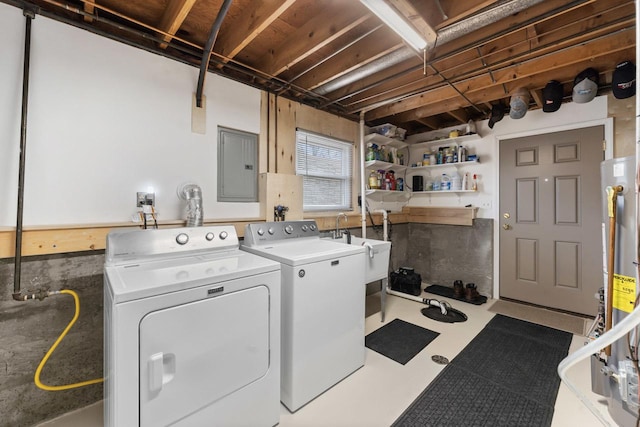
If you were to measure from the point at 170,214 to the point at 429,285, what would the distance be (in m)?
3.75

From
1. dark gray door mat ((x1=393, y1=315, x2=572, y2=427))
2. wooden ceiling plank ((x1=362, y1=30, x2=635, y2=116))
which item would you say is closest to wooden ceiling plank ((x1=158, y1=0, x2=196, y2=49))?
wooden ceiling plank ((x1=362, y1=30, x2=635, y2=116))

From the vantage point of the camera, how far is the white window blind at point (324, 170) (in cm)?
311

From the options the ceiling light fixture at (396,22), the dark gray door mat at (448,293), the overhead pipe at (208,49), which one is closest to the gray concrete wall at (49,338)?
the overhead pipe at (208,49)

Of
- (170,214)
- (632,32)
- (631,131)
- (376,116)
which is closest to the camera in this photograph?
(632,32)

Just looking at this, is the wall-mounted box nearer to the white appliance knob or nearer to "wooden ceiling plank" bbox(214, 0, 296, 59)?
the white appliance knob

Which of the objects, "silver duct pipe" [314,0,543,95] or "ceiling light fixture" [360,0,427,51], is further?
"silver duct pipe" [314,0,543,95]

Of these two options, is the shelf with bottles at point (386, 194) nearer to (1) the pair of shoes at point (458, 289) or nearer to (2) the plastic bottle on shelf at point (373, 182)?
(2) the plastic bottle on shelf at point (373, 182)

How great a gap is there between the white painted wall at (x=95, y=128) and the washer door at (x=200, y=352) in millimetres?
1112

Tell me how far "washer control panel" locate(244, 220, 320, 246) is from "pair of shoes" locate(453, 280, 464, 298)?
2345 mm

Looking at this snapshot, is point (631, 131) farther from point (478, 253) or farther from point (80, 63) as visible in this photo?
point (80, 63)

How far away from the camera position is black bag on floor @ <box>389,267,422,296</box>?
12.1ft

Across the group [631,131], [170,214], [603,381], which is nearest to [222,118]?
[170,214]

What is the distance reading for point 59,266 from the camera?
5.46 ft

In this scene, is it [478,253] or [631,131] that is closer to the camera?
[631,131]
